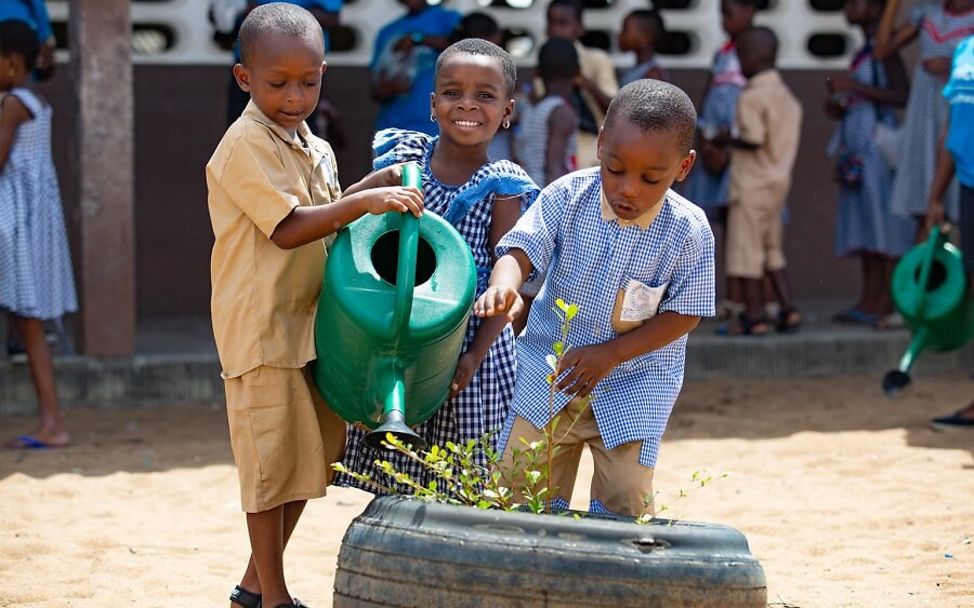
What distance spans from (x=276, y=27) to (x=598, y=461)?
1214mm

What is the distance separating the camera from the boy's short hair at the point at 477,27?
280 inches

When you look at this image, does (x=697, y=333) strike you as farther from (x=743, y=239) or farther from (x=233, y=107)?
(x=233, y=107)

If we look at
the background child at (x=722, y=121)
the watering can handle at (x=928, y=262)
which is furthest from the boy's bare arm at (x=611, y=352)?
the background child at (x=722, y=121)

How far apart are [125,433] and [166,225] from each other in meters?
2.14

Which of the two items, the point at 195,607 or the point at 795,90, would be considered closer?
the point at 195,607

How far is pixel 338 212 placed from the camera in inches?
118

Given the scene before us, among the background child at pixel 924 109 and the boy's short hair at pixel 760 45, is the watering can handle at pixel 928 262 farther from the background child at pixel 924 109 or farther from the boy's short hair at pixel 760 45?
the boy's short hair at pixel 760 45

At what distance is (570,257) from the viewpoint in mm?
3150

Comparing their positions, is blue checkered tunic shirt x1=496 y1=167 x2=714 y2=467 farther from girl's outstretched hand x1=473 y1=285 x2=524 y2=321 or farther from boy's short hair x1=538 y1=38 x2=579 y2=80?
boy's short hair x1=538 y1=38 x2=579 y2=80

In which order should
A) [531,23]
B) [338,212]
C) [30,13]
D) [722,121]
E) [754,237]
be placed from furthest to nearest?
[531,23]
[722,121]
[754,237]
[30,13]
[338,212]

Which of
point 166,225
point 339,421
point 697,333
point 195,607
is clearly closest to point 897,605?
point 339,421

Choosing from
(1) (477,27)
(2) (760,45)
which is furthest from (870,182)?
(1) (477,27)

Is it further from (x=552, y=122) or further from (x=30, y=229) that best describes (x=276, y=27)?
(x=552, y=122)

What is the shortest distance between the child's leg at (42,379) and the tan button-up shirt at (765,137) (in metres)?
3.67
